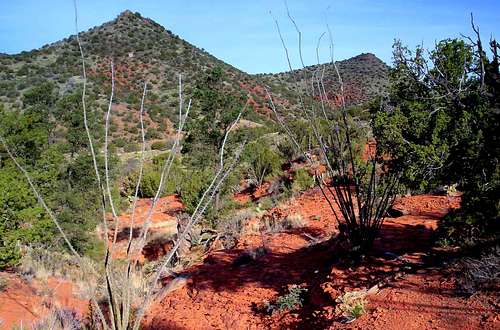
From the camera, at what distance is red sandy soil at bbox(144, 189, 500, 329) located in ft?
16.7

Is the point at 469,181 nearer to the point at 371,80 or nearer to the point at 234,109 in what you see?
the point at 234,109

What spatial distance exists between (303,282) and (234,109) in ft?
31.1

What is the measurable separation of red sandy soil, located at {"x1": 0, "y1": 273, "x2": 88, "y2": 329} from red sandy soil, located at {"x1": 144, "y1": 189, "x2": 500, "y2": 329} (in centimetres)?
145

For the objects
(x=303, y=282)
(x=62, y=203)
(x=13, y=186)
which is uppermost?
(x=13, y=186)

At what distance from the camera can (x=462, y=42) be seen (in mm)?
6297

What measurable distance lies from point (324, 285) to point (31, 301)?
4927mm

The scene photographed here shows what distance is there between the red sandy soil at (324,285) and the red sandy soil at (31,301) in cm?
145

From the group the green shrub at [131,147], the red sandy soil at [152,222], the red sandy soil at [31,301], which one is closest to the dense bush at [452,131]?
the red sandy soil at [31,301]

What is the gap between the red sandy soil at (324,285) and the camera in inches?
200

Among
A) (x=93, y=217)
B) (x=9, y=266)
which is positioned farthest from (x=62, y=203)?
(x=9, y=266)

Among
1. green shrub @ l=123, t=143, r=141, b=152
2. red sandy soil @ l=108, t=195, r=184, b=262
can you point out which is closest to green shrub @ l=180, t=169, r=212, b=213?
red sandy soil @ l=108, t=195, r=184, b=262

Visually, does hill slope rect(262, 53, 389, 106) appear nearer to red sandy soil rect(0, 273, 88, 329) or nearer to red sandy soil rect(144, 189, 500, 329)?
red sandy soil rect(144, 189, 500, 329)

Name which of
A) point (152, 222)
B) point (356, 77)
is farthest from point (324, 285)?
point (356, 77)

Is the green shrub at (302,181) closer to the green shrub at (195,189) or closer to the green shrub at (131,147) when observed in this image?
the green shrub at (195,189)
